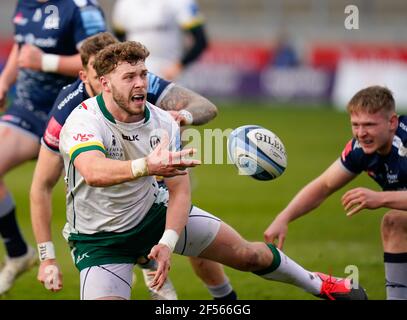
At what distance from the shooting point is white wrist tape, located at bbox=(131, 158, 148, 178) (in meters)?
4.86

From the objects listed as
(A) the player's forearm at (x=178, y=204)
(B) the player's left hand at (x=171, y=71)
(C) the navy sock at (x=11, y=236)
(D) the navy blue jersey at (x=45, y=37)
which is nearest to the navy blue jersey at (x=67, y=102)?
(A) the player's forearm at (x=178, y=204)

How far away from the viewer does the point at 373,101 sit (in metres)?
6.11

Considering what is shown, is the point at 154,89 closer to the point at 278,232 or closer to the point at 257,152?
the point at 257,152

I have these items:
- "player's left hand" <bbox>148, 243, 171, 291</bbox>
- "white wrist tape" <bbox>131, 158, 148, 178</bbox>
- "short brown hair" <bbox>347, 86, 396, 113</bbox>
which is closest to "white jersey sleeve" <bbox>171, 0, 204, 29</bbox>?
"short brown hair" <bbox>347, 86, 396, 113</bbox>

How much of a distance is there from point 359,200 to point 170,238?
1.19 metres

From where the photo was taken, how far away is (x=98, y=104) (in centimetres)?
554

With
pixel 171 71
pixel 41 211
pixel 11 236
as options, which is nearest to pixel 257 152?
pixel 41 211

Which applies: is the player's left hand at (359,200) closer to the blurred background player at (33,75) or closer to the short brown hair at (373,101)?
the short brown hair at (373,101)

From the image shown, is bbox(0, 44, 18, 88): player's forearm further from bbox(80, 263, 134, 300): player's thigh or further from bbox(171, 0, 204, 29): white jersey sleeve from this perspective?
bbox(171, 0, 204, 29): white jersey sleeve

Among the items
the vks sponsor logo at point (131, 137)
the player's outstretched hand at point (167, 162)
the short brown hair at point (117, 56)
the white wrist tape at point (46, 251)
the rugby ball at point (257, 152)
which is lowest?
the white wrist tape at point (46, 251)

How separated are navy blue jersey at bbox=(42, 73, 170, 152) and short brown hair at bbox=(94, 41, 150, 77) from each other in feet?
2.29

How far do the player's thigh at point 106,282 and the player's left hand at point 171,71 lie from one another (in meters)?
5.64

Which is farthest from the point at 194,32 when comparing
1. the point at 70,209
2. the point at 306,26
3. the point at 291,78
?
the point at 306,26

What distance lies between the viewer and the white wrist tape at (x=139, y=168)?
15.9ft
